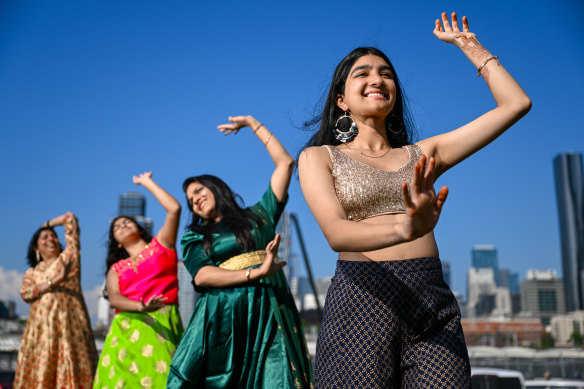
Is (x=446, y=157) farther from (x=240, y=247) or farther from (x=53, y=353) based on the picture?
(x=53, y=353)

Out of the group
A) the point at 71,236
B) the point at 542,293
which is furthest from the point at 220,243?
the point at 542,293

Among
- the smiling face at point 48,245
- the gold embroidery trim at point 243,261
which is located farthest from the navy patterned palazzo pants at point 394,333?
the smiling face at point 48,245

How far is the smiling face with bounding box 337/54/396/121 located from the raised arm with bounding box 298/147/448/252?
0.32 m

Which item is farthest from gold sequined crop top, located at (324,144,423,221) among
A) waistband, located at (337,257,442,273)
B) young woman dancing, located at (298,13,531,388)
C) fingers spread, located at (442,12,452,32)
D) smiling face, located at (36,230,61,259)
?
smiling face, located at (36,230,61,259)

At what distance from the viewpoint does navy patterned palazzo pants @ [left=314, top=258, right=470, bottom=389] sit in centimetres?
184

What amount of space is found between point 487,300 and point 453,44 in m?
207

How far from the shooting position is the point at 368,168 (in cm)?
208

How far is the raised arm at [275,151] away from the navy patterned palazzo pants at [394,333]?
2.30m

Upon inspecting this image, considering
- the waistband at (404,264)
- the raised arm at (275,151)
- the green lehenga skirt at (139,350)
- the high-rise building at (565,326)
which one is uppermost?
the raised arm at (275,151)

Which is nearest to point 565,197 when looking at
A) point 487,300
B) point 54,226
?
point 487,300

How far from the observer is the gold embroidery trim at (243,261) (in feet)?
12.8

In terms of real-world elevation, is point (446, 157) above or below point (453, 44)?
below

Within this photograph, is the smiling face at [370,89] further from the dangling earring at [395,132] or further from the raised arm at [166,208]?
the raised arm at [166,208]

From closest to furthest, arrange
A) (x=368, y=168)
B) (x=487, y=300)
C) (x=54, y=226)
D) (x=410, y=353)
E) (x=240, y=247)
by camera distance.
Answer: (x=410, y=353), (x=368, y=168), (x=240, y=247), (x=54, y=226), (x=487, y=300)
